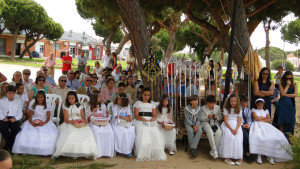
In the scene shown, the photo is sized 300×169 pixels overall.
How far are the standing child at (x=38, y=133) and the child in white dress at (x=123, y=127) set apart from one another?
111 centimetres

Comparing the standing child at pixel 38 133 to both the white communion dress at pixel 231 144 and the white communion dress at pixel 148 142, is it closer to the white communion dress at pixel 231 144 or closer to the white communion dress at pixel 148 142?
the white communion dress at pixel 148 142

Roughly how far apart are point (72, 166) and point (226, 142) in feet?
8.91

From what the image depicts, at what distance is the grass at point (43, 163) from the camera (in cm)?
448

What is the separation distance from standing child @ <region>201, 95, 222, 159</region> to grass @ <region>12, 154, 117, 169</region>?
1.85 metres

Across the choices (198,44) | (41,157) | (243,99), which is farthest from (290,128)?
(198,44)

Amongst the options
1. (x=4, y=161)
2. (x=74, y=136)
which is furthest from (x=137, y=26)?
(x=4, y=161)

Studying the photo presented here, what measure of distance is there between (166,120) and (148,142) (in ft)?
2.41

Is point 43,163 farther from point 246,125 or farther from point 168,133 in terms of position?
point 246,125

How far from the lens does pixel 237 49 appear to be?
689 centimetres

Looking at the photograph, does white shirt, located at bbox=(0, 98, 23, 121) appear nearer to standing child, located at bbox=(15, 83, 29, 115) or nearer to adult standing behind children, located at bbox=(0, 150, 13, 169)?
standing child, located at bbox=(15, 83, 29, 115)

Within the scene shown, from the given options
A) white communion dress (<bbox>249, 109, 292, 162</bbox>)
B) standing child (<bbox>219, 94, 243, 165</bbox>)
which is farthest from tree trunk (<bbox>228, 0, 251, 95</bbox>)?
white communion dress (<bbox>249, 109, 292, 162</bbox>)

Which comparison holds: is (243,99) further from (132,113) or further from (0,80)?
(0,80)

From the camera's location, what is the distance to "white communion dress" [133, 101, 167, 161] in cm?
512

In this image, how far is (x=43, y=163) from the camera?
15.5ft
